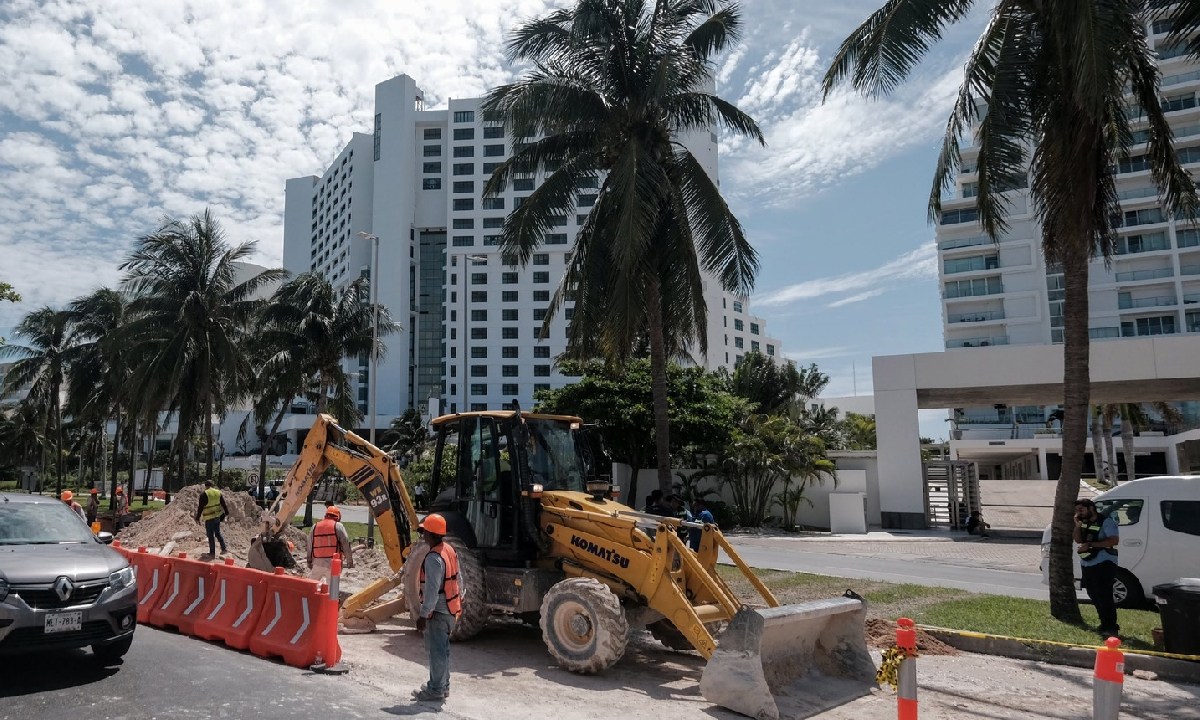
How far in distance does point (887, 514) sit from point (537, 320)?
65742mm

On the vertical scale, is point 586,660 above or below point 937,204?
below

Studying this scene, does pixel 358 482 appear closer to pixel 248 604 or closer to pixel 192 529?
pixel 248 604

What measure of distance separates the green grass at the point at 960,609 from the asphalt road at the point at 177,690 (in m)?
7.18

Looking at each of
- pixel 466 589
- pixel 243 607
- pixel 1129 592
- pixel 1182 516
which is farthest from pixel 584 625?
pixel 1182 516

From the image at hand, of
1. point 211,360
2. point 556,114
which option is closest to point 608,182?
point 556,114

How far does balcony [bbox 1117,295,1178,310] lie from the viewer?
226 feet

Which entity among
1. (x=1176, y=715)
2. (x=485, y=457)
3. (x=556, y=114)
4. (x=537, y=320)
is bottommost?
(x=1176, y=715)

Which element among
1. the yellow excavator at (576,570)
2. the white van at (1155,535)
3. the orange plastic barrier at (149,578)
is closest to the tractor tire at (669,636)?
the yellow excavator at (576,570)

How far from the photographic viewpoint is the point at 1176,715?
7207mm

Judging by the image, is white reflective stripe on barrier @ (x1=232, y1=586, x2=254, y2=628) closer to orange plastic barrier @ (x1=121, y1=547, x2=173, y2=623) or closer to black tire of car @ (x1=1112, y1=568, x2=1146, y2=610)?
orange plastic barrier @ (x1=121, y1=547, x2=173, y2=623)

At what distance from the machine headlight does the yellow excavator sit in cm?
279

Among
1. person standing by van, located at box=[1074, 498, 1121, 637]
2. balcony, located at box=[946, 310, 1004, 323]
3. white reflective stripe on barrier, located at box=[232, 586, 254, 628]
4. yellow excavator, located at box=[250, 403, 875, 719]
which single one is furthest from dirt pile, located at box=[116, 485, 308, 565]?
balcony, located at box=[946, 310, 1004, 323]

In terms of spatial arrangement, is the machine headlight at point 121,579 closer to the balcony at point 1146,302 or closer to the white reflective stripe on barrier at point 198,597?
the white reflective stripe on barrier at point 198,597

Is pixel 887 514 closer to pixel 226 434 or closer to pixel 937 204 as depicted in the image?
pixel 937 204
